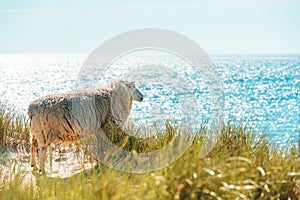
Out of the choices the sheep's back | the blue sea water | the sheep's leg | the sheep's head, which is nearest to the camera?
the sheep's back

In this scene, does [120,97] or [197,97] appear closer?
[120,97]

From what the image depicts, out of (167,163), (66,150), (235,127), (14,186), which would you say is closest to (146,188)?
(167,163)

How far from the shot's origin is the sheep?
276 inches

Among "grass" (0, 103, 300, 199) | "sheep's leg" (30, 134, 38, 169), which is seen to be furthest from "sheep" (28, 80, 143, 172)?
"grass" (0, 103, 300, 199)

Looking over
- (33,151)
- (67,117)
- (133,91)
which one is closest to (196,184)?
(67,117)

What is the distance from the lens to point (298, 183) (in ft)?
15.0

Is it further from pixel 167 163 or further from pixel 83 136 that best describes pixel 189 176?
pixel 83 136

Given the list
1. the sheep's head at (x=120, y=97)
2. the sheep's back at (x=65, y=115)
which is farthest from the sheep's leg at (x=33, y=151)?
the sheep's head at (x=120, y=97)

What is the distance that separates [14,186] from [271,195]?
2.43m

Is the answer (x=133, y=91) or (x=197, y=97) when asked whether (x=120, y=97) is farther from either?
(x=197, y=97)

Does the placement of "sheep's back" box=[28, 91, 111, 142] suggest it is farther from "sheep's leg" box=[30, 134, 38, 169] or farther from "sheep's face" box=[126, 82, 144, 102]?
"sheep's face" box=[126, 82, 144, 102]

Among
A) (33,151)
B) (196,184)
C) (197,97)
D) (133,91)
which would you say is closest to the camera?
(196,184)

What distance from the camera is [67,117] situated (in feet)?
23.1

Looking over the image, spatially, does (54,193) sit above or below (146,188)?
below
